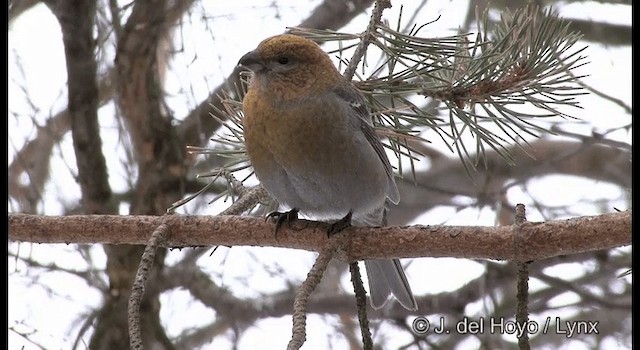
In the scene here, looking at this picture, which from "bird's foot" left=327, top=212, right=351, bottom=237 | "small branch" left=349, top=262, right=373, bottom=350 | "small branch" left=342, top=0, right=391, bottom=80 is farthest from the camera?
"small branch" left=342, top=0, right=391, bottom=80

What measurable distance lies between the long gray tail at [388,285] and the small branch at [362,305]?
63 centimetres

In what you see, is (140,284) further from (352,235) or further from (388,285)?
(388,285)

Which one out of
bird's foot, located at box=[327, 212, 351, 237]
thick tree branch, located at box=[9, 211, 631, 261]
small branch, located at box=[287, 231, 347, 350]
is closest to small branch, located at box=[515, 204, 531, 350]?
thick tree branch, located at box=[9, 211, 631, 261]

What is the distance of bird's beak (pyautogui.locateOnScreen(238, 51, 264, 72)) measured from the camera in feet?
8.87

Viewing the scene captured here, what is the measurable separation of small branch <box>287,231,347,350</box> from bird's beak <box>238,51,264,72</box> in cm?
71

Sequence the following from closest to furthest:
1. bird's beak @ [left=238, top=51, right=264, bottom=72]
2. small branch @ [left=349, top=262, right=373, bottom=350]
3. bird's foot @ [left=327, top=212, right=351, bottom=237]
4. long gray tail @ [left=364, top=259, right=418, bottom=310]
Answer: small branch @ [left=349, top=262, right=373, bottom=350]
bird's foot @ [left=327, top=212, right=351, bottom=237]
bird's beak @ [left=238, top=51, right=264, bottom=72]
long gray tail @ [left=364, top=259, right=418, bottom=310]

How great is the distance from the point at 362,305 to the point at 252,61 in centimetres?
105

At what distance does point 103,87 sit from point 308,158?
1.74 meters

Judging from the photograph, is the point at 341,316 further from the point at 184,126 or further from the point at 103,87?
the point at 103,87

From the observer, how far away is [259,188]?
275 centimetres

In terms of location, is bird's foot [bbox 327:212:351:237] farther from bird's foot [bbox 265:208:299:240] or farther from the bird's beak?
the bird's beak

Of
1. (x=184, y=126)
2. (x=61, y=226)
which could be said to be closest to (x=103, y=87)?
(x=184, y=126)

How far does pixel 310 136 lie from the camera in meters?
2.63

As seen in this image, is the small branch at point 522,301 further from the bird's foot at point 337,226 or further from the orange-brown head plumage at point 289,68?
the orange-brown head plumage at point 289,68
